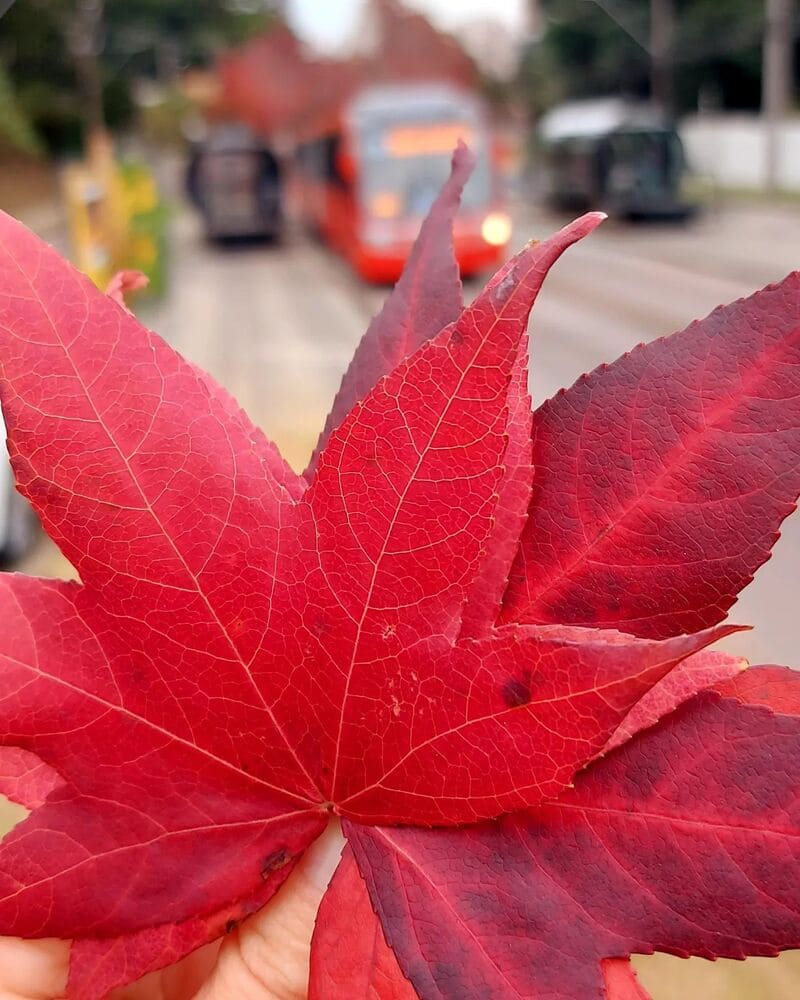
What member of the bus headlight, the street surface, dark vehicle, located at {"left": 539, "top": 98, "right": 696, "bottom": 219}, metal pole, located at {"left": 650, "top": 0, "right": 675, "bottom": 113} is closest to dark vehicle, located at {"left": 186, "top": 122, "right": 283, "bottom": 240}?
the street surface

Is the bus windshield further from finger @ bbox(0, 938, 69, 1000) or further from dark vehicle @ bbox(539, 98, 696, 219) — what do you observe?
finger @ bbox(0, 938, 69, 1000)

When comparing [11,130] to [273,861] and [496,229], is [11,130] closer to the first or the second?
[496,229]

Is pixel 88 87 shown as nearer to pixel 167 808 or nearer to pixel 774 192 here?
pixel 774 192

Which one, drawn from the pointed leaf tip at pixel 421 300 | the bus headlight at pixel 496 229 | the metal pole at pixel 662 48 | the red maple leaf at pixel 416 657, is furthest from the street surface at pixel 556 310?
the metal pole at pixel 662 48

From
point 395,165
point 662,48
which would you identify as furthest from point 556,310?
point 662,48

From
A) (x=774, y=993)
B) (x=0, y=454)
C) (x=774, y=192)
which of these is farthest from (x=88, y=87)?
(x=774, y=993)

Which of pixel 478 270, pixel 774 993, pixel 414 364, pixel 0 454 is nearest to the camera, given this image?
pixel 414 364

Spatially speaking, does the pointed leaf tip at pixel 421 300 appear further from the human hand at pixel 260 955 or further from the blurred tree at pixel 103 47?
the blurred tree at pixel 103 47
